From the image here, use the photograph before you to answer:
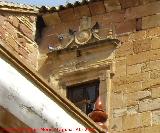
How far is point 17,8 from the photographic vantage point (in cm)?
1218

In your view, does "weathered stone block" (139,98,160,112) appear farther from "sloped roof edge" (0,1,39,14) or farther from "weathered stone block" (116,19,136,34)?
"sloped roof edge" (0,1,39,14)

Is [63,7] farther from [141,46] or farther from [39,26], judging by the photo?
[141,46]

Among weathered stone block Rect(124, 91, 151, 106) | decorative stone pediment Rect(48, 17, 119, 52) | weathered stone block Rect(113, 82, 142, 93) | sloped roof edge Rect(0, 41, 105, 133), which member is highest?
decorative stone pediment Rect(48, 17, 119, 52)

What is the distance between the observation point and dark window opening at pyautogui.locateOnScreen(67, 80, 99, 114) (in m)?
11.0

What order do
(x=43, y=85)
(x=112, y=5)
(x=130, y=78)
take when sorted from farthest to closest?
(x=112, y=5) < (x=130, y=78) < (x=43, y=85)

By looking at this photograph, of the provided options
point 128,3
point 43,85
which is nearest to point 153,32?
point 128,3

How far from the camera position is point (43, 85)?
6.62m

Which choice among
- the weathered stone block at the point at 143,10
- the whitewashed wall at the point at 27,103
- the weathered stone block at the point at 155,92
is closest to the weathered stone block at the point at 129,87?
the weathered stone block at the point at 155,92

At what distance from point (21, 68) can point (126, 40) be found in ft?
17.3

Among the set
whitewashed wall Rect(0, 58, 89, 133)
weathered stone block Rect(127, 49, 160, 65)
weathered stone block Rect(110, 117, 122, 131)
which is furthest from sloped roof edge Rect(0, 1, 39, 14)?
whitewashed wall Rect(0, 58, 89, 133)

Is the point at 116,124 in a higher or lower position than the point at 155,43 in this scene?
lower

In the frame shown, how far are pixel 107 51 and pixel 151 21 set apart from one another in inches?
34.0

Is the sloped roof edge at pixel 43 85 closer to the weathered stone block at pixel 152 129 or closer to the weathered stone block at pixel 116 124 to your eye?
the weathered stone block at pixel 152 129

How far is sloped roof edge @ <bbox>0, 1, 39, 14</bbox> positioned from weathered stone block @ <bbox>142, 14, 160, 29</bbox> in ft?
6.69
